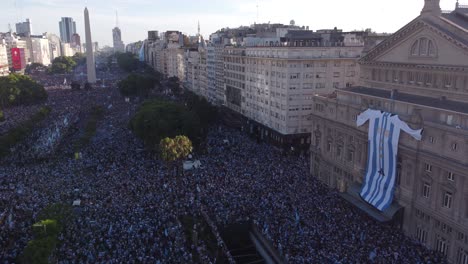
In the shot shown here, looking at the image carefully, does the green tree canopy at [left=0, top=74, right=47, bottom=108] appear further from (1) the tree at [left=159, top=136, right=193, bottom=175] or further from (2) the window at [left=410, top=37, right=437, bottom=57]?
(2) the window at [left=410, top=37, right=437, bottom=57]

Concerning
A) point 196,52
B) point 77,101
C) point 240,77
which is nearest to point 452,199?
point 240,77

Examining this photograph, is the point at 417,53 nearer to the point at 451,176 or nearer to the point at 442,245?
the point at 451,176

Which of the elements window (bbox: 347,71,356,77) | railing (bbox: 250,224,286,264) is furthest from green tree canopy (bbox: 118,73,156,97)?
railing (bbox: 250,224,286,264)

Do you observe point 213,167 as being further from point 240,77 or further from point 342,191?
point 240,77

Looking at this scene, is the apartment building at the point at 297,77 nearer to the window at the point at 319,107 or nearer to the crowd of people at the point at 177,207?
the crowd of people at the point at 177,207

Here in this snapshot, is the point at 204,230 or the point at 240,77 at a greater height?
→ the point at 240,77

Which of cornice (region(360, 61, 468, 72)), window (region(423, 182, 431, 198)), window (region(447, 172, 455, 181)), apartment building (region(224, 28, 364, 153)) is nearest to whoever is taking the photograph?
window (region(447, 172, 455, 181))

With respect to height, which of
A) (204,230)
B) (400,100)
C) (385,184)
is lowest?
(204,230)
